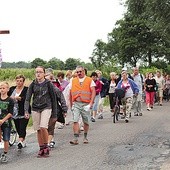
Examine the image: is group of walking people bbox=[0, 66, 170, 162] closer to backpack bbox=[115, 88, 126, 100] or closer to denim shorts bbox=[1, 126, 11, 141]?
denim shorts bbox=[1, 126, 11, 141]

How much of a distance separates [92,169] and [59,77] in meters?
6.01

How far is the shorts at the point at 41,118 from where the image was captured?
962 centimetres

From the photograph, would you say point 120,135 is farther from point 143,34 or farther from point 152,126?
point 143,34

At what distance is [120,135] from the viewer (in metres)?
12.8

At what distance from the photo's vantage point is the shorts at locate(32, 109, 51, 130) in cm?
962

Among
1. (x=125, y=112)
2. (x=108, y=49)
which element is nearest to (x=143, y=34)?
(x=108, y=49)

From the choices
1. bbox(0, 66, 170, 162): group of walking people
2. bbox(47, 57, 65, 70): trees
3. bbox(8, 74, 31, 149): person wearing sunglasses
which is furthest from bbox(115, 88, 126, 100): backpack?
Result: bbox(47, 57, 65, 70): trees

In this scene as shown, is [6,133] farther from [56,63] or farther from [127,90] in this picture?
[56,63]

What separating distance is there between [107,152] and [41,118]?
168 cm

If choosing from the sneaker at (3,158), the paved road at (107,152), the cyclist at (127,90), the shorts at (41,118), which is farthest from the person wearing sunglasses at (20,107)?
the cyclist at (127,90)

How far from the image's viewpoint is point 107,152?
1014 cm

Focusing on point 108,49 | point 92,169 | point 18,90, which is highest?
point 108,49

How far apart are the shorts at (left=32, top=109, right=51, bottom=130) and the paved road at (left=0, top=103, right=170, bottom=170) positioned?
671 millimetres

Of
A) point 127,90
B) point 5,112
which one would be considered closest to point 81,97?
point 5,112
